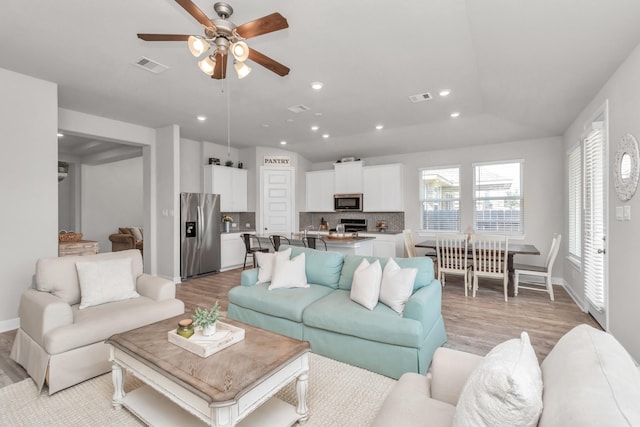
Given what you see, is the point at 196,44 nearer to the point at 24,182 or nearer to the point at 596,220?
the point at 24,182

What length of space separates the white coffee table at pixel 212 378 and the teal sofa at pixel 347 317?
70 centimetres

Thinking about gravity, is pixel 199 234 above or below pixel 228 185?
below

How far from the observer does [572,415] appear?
0.75 meters

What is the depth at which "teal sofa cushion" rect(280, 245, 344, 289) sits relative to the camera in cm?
337

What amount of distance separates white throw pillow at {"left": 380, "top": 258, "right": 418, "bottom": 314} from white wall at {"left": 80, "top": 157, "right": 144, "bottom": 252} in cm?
791

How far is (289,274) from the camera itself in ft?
10.9

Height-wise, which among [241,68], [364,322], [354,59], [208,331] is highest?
[354,59]

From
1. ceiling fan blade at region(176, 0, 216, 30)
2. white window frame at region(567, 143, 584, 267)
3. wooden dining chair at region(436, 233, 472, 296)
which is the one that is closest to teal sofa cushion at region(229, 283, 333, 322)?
ceiling fan blade at region(176, 0, 216, 30)

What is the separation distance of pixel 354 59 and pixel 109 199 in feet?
29.3

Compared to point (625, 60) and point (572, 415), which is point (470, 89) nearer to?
point (625, 60)

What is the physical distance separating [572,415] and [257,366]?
1401 mm

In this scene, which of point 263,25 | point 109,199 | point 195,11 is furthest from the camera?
point 109,199

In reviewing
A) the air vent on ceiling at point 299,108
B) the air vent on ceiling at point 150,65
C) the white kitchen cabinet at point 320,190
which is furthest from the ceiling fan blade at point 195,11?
the white kitchen cabinet at point 320,190

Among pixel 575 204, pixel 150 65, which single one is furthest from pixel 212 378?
pixel 575 204
